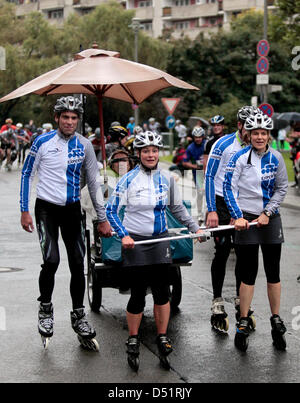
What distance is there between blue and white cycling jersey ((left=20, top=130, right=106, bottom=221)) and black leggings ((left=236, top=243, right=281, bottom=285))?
1.13 m

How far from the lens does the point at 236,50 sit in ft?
193

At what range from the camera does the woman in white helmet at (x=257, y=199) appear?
6.80 metres

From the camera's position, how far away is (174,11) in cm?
9638

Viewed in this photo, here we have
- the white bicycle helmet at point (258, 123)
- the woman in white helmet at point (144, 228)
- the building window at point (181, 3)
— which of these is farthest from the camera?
the building window at point (181, 3)

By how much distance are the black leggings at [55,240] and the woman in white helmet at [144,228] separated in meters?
0.61

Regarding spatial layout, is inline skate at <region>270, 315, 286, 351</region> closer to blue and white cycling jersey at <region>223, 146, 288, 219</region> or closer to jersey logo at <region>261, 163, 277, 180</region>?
blue and white cycling jersey at <region>223, 146, 288, 219</region>

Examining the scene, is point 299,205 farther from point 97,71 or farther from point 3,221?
point 97,71

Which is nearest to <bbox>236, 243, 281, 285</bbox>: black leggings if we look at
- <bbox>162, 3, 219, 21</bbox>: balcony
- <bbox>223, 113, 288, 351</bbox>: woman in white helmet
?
<bbox>223, 113, 288, 351</bbox>: woman in white helmet

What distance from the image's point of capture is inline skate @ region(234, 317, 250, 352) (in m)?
6.66

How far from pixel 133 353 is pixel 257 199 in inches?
62.6

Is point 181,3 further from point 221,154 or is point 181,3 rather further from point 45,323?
point 45,323

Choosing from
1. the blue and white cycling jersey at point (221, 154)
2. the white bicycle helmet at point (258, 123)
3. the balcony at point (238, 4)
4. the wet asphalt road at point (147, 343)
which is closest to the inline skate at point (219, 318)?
the wet asphalt road at point (147, 343)

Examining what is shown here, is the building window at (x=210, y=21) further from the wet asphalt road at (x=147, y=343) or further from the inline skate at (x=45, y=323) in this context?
the inline skate at (x=45, y=323)

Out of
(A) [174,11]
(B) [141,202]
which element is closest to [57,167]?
(B) [141,202]
